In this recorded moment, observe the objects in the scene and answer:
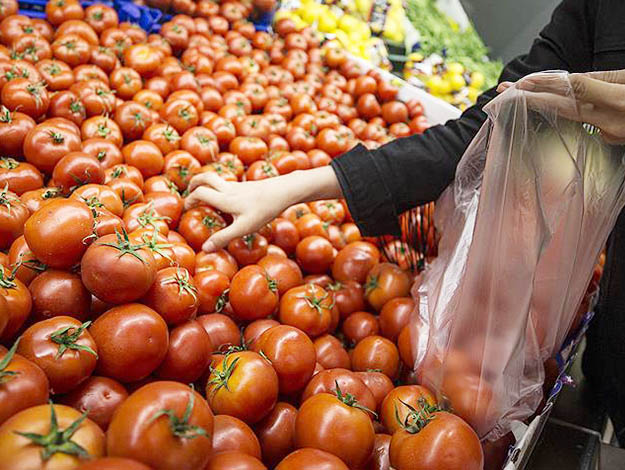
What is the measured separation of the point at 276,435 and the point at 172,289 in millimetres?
433

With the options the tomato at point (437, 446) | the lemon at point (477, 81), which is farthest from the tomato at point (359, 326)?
the lemon at point (477, 81)

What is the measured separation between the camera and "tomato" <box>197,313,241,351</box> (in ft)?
4.89

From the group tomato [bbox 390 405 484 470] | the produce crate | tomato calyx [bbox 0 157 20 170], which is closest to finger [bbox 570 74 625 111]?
tomato [bbox 390 405 484 470]

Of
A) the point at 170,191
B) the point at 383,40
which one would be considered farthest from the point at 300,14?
the point at 170,191

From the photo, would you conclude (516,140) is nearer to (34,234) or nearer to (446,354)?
(446,354)

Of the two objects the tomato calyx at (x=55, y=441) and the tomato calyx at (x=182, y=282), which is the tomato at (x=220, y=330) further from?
the tomato calyx at (x=55, y=441)

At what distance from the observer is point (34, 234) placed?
1156mm

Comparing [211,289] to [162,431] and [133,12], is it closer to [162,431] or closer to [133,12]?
[162,431]

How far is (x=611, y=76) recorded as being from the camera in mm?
1125

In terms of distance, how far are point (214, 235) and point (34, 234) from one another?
0.66 meters

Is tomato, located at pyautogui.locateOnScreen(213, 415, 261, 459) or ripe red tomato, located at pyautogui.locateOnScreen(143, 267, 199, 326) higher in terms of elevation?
ripe red tomato, located at pyautogui.locateOnScreen(143, 267, 199, 326)

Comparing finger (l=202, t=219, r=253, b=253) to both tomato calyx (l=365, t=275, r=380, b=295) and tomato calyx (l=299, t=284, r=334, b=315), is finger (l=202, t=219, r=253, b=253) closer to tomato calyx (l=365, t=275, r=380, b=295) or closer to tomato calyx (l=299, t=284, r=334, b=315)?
tomato calyx (l=299, t=284, r=334, b=315)

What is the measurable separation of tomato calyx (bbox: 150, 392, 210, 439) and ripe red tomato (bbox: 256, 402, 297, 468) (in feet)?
1.49

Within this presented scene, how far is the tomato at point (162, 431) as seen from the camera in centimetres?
81
